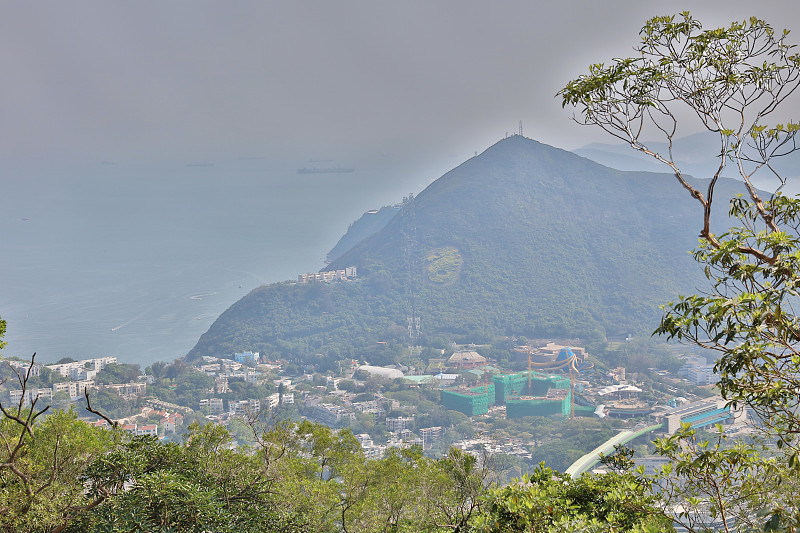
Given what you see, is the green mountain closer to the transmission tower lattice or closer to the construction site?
the transmission tower lattice

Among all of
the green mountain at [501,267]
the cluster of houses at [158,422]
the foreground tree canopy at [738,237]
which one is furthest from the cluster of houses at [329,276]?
the foreground tree canopy at [738,237]

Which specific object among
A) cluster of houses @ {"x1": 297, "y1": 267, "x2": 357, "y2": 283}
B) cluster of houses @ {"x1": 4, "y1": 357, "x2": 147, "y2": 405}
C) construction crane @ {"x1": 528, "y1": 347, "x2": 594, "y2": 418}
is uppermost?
cluster of houses @ {"x1": 297, "y1": 267, "x2": 357, "y2": 283}

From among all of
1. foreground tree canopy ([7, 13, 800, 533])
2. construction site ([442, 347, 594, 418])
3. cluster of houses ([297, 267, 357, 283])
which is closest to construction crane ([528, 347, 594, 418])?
construction site ([442, 347, 594, 418])

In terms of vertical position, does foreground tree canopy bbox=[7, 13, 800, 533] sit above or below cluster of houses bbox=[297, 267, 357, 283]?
below

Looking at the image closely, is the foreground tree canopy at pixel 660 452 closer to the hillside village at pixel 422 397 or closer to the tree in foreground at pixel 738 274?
the tree in foreground at pixel 738 274

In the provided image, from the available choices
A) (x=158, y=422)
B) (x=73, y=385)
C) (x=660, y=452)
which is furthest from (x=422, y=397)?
(x=660, y=452)

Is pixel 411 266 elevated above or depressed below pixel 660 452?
above

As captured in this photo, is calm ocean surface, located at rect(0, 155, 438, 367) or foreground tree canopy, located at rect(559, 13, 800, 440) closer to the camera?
foreground tree canopy, located at rect(559, 13, 800, 440)

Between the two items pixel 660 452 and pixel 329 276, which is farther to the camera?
pixel 329 276

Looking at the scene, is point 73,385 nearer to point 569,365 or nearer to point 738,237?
point 569,365
